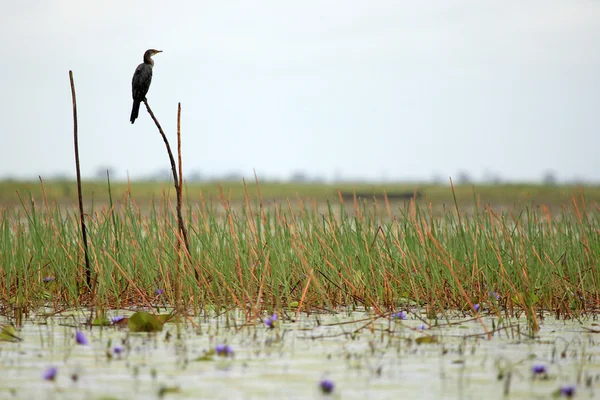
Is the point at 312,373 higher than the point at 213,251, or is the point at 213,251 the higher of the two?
the point at 213,251

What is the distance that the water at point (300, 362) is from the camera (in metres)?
2.79

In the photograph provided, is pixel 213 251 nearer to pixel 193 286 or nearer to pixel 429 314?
pixel 193 286

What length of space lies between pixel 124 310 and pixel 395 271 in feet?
6.59

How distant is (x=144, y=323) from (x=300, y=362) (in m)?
1.08


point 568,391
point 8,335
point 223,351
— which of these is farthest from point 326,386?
point 8,335

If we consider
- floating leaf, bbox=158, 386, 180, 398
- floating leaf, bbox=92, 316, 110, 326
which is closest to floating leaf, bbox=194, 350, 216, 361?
floating leaf, bbox=158, 386, 180, 398

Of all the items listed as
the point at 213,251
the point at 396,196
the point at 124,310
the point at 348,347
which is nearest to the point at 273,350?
the point at 348,347

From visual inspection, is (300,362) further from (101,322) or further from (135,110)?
(135,110)

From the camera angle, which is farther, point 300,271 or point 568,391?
point 300,271

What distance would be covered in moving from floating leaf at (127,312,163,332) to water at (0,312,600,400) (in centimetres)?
6

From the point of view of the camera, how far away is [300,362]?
10.6 ft

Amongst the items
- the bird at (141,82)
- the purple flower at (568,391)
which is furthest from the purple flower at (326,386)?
the bird at (141,82)

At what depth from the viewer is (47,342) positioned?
3637 millimetres

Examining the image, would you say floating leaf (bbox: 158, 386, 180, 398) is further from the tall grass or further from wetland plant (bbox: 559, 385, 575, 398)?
the tall grass
